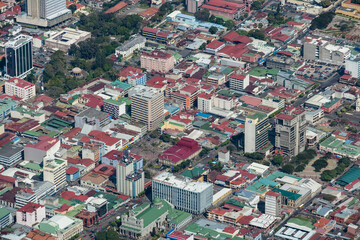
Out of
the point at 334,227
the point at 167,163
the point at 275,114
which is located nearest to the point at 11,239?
the point at 167,163

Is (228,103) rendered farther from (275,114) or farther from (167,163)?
(167,163)

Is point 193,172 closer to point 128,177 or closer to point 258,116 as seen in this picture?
point 128,177

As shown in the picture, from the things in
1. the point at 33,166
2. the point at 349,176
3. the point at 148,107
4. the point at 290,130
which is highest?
the point at 290,130

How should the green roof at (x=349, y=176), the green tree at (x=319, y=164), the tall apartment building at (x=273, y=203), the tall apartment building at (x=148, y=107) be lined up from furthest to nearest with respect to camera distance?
the tall apartment building at (x=148, y=107) < the green tree at (x=319, y=164) < the green roof at (x=349, y=176) < the tall apartment building at (x=273, y=203)

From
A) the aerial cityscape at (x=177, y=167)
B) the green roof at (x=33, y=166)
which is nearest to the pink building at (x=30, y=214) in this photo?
the aerial cityscape at (x=177, y=167)

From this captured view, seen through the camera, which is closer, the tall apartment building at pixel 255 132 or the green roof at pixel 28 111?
the tall apartment building at pixel 255 132

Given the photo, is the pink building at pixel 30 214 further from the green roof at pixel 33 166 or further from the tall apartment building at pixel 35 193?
the green roof at pixel 33 166

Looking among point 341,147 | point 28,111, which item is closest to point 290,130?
point 341,147
